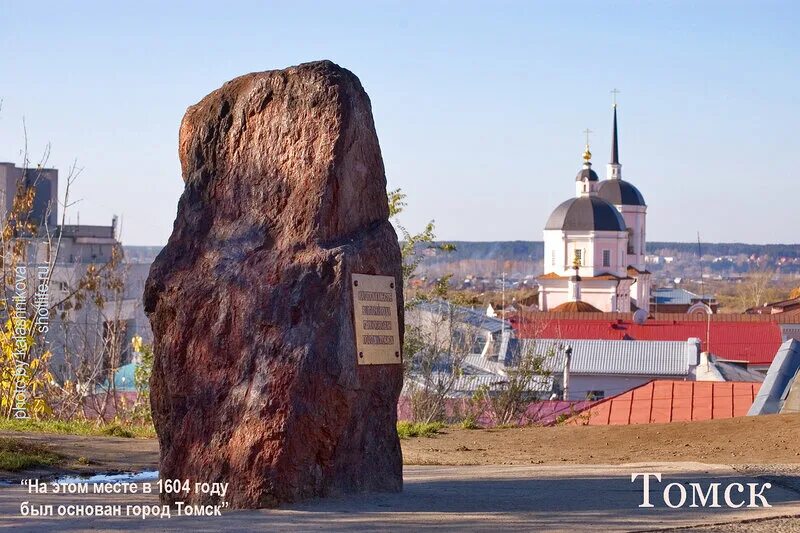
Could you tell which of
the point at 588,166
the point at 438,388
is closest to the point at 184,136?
the point at 438,388

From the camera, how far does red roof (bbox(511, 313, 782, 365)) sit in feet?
189

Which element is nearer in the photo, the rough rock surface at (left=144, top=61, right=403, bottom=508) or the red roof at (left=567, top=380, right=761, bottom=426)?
the rough rock surface at (left=144, top=61, right=403, bottom=508)

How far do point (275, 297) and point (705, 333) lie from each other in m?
54.0

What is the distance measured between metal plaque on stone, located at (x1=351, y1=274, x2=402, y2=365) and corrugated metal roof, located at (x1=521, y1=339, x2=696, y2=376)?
4144 cm

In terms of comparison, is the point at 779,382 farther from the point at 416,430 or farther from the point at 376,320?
the point at 376,320

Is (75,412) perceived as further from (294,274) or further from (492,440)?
(294,274)

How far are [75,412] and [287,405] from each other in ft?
38.3

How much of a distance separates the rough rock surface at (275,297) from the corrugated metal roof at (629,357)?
4161 cm

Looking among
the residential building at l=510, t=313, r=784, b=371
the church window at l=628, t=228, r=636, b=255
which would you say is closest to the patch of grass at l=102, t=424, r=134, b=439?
the residential building at l=510, t=313, r=784, b=371

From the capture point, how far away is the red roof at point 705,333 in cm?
5775

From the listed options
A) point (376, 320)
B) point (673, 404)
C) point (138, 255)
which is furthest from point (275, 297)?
point (138, 255)

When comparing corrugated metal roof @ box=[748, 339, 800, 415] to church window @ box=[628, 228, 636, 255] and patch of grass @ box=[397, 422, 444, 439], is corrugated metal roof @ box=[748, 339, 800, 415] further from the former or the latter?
church window @ box=[628, 228, 636, 255]

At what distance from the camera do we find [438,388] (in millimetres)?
24531

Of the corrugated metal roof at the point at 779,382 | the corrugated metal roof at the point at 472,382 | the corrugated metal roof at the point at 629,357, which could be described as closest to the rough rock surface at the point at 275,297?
the corrugated metal roof at the point at 779,382
